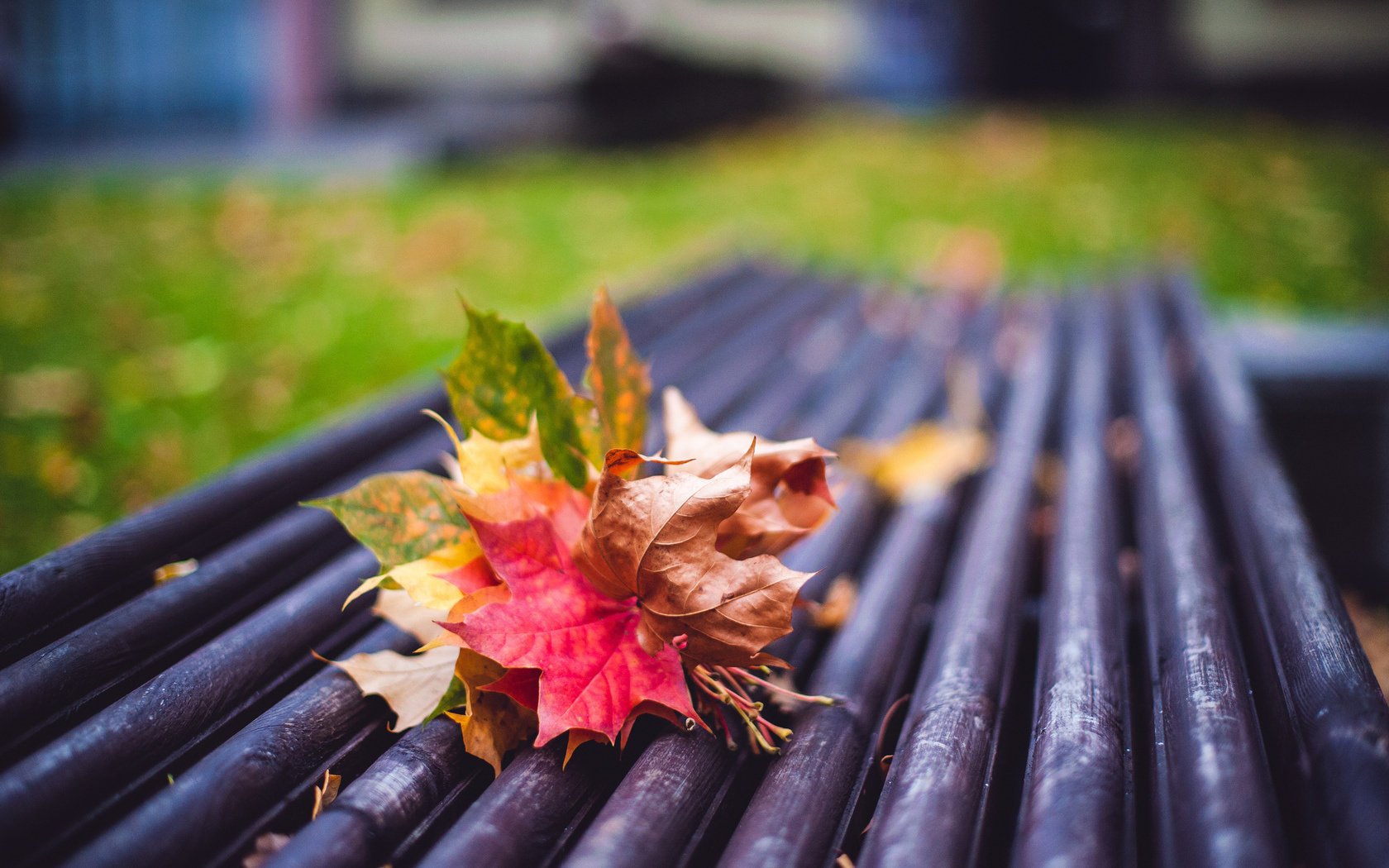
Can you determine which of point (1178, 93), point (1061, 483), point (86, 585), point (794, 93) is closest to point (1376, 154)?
point (1178, 93)

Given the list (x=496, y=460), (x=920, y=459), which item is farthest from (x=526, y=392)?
(x=920, y=459)

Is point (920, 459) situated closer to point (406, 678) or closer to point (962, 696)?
point (962, 696)

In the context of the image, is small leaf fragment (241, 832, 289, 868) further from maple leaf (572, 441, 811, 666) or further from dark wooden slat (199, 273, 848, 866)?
dark wooden slat (199, 273, 848, 866)

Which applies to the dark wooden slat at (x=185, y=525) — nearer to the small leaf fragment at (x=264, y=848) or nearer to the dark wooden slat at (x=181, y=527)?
the dark wooden slat at (x=181, y=527)

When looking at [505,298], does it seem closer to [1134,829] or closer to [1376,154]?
[1134,829]

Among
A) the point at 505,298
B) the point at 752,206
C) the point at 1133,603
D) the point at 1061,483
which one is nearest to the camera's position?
the point at 1133,603

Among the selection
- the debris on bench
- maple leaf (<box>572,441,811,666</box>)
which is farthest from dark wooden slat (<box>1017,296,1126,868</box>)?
maple leaf (<box>572,441,811,666</box>)
